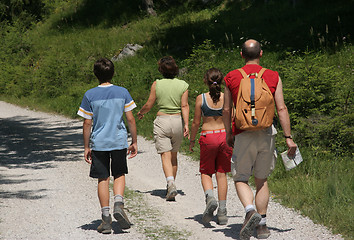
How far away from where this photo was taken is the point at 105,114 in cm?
586

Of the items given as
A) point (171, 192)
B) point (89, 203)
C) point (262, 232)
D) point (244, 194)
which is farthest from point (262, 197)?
point (89, 203)

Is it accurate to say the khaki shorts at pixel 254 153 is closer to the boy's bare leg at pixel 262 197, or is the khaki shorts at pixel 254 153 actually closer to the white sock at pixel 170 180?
the boy's bare leg at pixel 262 197

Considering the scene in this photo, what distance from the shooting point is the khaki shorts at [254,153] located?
5.31 m

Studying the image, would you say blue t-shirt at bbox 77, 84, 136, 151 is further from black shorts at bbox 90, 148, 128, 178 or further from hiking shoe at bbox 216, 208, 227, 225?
hiking shoe at bbox 216, 208, 227, 225

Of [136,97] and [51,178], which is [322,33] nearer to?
[136,97]

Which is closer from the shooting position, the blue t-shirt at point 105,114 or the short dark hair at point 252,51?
the short dark hair at point 252,51

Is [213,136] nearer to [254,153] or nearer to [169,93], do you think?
[254,153]

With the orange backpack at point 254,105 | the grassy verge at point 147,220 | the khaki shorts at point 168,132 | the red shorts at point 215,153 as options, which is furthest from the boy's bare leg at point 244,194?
the khaki shorts at point 168,132

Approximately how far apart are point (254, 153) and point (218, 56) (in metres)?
12.5

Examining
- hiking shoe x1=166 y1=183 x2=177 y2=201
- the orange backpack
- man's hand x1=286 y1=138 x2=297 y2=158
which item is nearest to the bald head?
the orange backpack

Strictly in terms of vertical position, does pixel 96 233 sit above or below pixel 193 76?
below

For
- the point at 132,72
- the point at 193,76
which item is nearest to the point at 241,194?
the point at 193,76

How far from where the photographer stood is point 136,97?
1653cm

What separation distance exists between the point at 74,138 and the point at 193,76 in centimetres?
426
